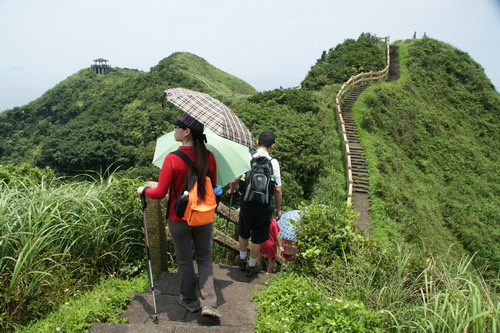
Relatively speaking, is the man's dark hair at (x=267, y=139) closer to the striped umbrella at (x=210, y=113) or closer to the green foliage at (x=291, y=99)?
the striped umbrella at (x=210, y=113)

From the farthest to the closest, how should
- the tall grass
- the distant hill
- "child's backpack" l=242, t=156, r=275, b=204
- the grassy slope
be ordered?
the distant hill, the grassy slope, "child's backpack" l=242, t=156, r=275, b=204, the tall grass

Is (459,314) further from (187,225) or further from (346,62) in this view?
(346,62)

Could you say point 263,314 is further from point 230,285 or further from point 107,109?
point 107,109

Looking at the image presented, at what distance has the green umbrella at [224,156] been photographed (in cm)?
344

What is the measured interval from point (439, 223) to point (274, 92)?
10580 millimetres

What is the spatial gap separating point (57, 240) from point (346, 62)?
1033 inches

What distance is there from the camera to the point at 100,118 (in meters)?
42.2

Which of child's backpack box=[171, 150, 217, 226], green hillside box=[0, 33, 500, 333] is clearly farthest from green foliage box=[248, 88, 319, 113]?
child's backpack box=[171, 150, 217, 226]

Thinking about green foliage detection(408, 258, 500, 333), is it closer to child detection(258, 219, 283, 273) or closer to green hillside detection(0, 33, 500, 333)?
green hillside detection(0, 33, 500, 333)

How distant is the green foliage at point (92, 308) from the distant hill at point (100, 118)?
24578 mm

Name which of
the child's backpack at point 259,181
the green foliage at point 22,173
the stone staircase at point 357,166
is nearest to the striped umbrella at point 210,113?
the child's backpack at point 259,181

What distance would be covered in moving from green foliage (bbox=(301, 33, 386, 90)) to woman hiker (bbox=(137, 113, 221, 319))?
70.0 ft

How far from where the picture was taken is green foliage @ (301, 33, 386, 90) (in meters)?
24.0

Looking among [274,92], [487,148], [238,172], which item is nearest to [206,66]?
[274,92]
